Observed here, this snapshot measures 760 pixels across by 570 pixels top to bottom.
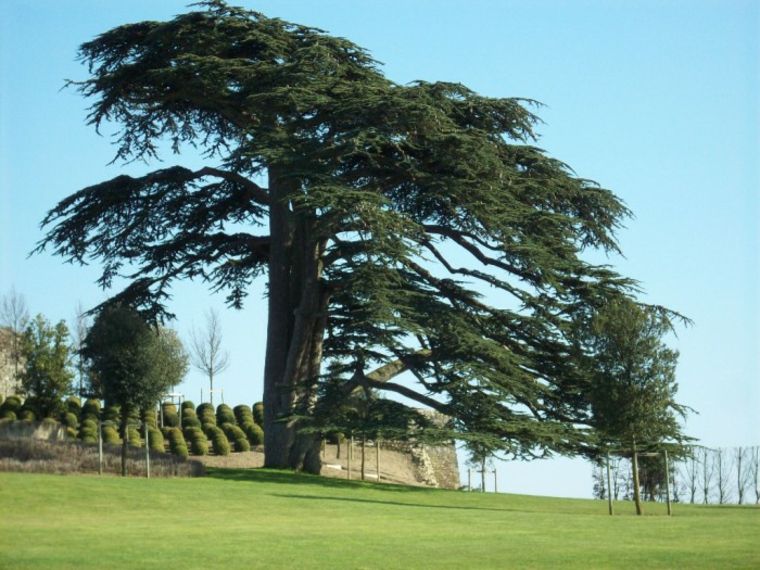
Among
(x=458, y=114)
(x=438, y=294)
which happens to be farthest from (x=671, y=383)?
(x=458, y=114)

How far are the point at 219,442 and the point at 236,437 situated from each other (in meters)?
2.24

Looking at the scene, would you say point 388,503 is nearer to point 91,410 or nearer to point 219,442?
point 219,442

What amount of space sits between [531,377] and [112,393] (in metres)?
10.8

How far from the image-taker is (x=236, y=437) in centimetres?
4200

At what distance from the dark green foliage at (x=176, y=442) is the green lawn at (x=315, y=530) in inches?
478

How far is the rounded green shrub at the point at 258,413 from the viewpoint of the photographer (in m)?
46.7

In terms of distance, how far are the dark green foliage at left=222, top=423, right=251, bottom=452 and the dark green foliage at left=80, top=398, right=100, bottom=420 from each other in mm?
5067

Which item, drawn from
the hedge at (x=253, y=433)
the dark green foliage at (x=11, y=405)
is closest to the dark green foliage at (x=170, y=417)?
the hedge at (x=253, y=433)

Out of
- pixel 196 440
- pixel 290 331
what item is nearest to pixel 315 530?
pixel 290 331

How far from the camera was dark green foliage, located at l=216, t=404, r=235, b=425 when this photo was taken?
151 feet

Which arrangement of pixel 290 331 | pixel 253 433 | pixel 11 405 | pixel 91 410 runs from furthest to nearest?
1. pixel 91 410
2. pixel 11 405
3. pixel 253 433
4. pixel 290 331

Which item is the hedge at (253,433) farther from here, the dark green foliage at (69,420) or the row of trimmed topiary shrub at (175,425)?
the dark green foliage at (69,420)

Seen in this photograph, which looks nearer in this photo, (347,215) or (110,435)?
(347,215)

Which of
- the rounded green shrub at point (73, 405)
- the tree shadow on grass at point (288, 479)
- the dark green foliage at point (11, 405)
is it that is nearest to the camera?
the tree shadow on grass at point (288, 479)
